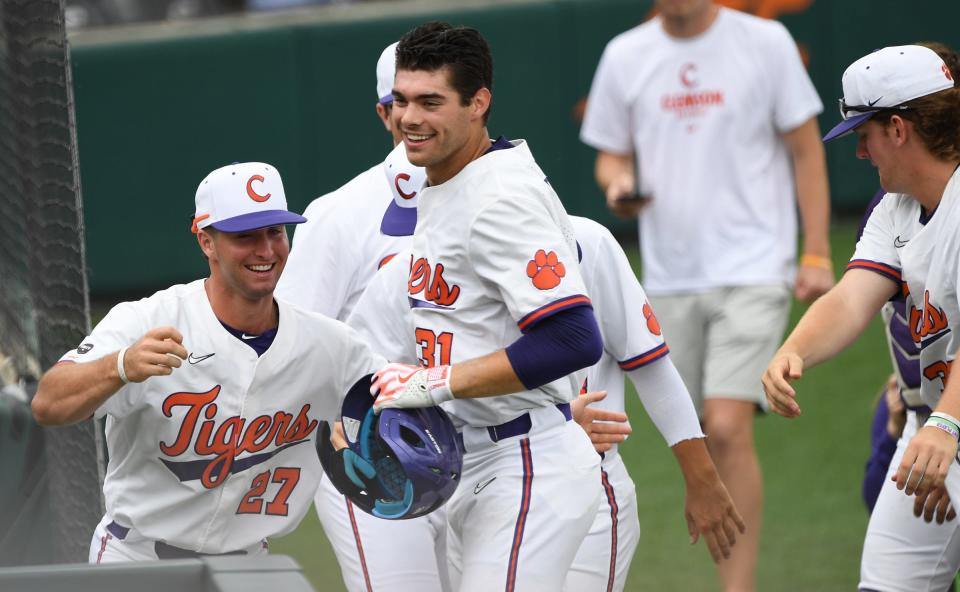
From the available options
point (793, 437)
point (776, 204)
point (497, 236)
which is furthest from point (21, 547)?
point (793, 437)

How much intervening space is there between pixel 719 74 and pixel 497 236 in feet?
9.88

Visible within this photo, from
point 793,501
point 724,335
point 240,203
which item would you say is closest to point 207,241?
point 240,203

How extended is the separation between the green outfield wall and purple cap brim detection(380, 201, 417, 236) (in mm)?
6480

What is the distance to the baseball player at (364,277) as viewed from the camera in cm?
415

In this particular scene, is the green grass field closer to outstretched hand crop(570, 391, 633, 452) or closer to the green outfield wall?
outstretched hand crop(570, 391, 633, 452)

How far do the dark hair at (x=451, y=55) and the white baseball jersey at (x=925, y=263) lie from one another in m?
1.19

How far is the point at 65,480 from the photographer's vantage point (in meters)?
4.95

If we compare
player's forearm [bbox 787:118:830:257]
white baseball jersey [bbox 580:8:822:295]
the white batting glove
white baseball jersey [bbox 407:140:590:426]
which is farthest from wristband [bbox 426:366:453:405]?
player's forearm [bbox 787:118:830:257]

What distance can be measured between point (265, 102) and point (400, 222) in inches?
262

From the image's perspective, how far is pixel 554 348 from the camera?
347 cm

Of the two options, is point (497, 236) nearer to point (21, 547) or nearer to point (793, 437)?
point (21, 547)

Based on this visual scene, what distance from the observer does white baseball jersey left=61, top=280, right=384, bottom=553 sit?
12.4 feet

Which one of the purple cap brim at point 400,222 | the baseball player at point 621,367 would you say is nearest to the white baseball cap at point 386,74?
the purple cap brim at point 400,222

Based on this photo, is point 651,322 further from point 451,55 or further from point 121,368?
point 121,368
